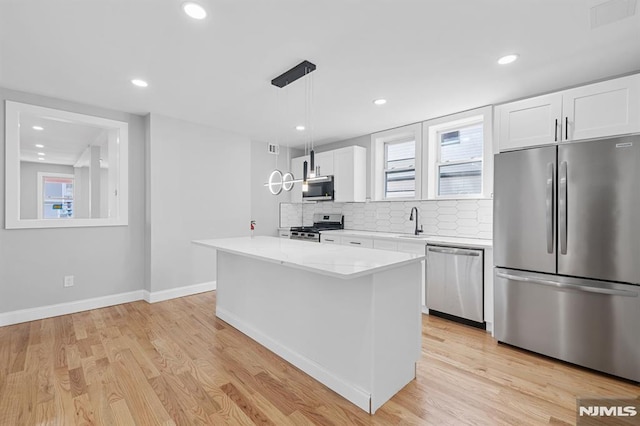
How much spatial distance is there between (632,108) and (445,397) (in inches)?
102

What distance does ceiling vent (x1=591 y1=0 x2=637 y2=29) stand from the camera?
5.70 ft

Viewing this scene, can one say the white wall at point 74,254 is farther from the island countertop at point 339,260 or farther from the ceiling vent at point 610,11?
the ceiling vent at point 610,11

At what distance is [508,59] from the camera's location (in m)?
2.38

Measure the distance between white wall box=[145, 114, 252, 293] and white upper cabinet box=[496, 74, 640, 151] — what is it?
375 centimetres

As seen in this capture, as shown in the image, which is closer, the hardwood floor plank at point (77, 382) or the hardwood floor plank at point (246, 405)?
the hardwood floor plank at point (246, 405)

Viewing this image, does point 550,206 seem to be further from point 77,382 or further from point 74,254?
point 74,254

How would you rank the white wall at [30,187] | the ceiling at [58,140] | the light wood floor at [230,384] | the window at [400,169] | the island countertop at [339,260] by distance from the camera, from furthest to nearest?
the white wall at [30,187]
the ceiling at [58,140]
the window at [400,169]
the light wood floor at [230,384]
the island countertop at [339,260]

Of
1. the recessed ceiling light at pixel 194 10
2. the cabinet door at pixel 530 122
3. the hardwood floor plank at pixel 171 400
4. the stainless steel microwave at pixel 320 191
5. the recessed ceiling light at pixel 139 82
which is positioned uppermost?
the recessed ceiling light at pixel 139 82

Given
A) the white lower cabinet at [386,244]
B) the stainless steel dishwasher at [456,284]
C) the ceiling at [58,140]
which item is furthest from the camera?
the ceiling at [58,140]

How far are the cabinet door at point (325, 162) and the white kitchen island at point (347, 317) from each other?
8.83 feet

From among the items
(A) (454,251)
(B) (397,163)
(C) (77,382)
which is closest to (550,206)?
(A) (454,251)

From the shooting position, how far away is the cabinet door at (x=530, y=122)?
257 cm

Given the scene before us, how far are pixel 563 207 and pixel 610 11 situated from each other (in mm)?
1358

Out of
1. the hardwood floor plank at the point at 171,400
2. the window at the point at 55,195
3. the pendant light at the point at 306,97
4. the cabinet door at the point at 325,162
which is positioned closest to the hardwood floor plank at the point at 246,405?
the hardwood floor plank at the point at 171,400
